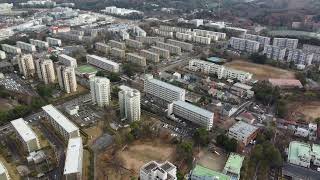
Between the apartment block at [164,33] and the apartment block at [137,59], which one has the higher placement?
the apartment block at [164,33]

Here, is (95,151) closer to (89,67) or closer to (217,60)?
(89,67)

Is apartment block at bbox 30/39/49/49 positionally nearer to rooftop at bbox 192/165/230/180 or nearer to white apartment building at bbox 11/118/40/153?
white apartment building at bbox 11/118/40/153

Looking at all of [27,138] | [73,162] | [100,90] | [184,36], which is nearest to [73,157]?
[73,162]

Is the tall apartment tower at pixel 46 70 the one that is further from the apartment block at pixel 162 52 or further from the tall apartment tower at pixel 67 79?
the apartment block at pixel 162 52

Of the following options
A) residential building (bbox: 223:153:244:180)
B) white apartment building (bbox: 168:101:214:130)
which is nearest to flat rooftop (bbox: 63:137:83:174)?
white apartment building (bbox: 168:101:214:130)

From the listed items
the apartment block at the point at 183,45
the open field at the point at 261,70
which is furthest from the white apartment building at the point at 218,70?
the apartment block at the point at 183,45

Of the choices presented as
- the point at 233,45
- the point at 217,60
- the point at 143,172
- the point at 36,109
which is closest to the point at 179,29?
the point at 233,45
